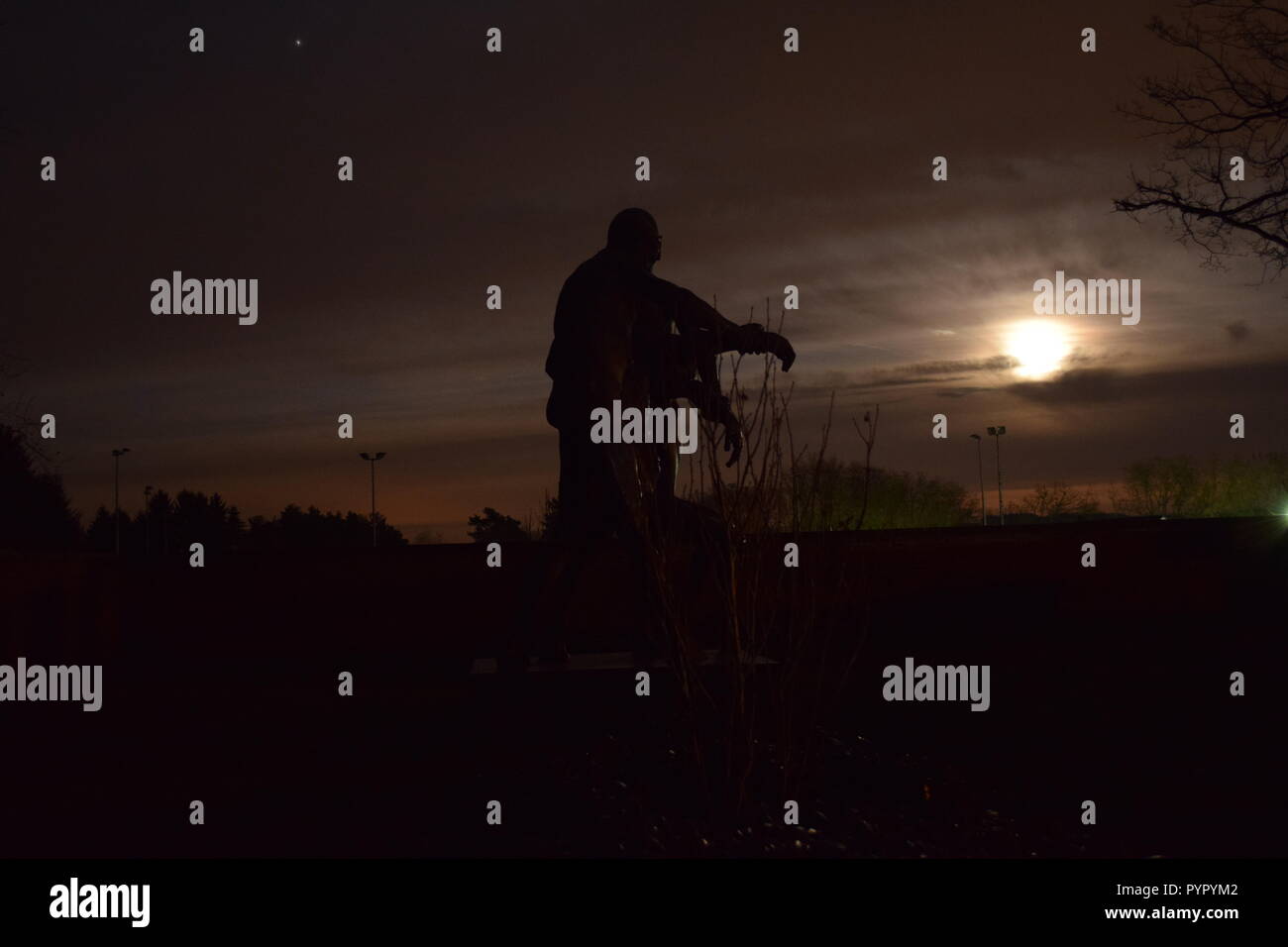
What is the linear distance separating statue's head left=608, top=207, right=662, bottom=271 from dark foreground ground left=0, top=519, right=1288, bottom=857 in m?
1.63

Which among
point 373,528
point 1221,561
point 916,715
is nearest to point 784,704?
point 916,715

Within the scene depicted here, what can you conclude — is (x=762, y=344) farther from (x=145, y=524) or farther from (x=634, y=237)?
(x=145, y=524)

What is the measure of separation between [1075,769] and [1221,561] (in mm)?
5917

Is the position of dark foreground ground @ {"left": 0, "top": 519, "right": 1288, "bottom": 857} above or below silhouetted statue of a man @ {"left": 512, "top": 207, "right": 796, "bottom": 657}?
below

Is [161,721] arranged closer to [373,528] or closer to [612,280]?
[612,280]

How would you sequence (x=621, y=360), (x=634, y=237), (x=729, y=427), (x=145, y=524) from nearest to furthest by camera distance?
(x=729, y=427)
(x=621, y=360)
(x=634, y=237)
(x=145, y=524)

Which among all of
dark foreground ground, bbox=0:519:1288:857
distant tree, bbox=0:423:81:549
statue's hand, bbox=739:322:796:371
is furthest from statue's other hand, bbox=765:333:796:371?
distant tree, bbox=0:423:81:549

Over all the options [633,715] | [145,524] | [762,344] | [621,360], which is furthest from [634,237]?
[145,524]

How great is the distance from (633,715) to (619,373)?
163 centimetres

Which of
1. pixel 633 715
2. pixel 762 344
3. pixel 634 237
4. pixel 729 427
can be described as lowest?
pixel 633 715

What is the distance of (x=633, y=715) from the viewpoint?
529cm

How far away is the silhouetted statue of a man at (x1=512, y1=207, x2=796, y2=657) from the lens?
5.38 m

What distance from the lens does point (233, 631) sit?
929 centimetres

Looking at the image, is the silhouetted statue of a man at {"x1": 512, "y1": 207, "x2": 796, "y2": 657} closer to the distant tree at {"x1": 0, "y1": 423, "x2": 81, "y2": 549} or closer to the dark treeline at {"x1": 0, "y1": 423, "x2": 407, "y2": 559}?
the dark treeline at {"x1": 0, "y1": 423, "x2": 407, "y2": 559}
